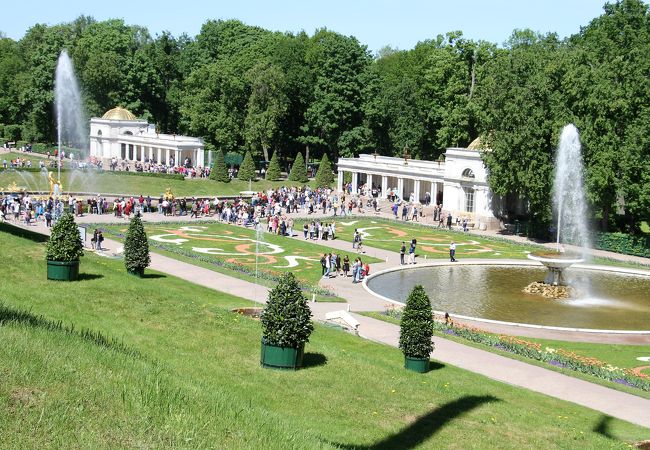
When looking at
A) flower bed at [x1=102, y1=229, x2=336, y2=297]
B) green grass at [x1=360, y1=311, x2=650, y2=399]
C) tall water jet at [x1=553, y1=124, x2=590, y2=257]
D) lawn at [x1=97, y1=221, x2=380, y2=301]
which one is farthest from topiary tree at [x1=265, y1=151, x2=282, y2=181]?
green grass at [x1=360, y1=311, x2=650, y2=399]

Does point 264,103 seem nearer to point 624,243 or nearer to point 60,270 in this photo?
point 624,243

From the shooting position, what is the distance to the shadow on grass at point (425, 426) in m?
17.0

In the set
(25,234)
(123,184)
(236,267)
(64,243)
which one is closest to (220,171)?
(123,184)

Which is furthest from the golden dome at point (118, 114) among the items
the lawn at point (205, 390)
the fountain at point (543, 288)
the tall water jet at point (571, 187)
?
the lawn at point (205, 390)

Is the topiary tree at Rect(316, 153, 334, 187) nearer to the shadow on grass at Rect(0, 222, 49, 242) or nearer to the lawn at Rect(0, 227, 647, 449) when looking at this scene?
the shadow on grass at Rect(0, 222, 49, 242)

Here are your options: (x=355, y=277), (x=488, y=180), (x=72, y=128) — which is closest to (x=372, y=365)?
(x=355, y=277)

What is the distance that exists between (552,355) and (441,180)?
4933cm

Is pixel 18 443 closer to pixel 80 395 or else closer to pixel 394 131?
pixel 80 395

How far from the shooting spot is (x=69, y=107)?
11675cm

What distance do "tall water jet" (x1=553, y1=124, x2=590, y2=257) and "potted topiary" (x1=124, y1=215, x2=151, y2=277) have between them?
97.9 ft

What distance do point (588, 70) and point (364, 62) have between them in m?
44.2

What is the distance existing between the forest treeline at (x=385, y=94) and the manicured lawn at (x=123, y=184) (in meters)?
12.0

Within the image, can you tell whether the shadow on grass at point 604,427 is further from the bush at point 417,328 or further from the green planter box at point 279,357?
the green planter box at point 279,357

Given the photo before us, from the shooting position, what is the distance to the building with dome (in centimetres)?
9956
